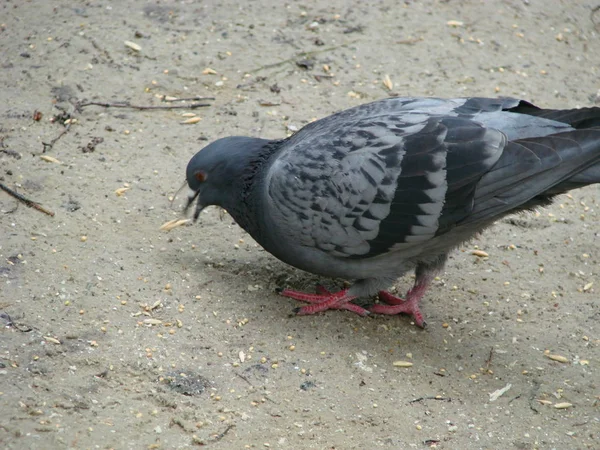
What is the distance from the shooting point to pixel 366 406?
4945 mm

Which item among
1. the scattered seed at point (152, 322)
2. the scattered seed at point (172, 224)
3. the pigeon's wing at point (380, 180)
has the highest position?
the pigeon's wing at point (380, 180)

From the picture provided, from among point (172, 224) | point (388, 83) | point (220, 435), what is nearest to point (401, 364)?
point (220, 435)

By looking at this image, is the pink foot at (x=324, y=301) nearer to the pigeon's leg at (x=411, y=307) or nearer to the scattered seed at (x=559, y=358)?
the pigeon's leg at (x=411, y=307)

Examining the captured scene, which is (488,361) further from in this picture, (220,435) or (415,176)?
(220,435)

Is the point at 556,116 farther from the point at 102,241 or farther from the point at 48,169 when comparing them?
the point at 48,169

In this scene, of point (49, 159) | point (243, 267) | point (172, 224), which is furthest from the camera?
point (49, 159)

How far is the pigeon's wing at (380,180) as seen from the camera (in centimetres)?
524

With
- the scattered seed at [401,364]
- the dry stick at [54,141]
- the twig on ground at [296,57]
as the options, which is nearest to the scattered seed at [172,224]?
the dry stick at [54,141]

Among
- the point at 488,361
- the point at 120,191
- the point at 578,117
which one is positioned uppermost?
the point at 578,117

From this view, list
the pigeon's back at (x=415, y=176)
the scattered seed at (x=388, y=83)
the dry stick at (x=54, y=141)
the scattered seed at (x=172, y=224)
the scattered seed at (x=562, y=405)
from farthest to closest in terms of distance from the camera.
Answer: the scattered seed at (x=388, y=83)
the dry stick at (x=54, y=141)
the scattered seed at (x=172, y=224)
the pigeon's back at (x=415, y=176)
the scattered seed at (x=562, y=405)

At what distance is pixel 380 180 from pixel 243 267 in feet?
4.40

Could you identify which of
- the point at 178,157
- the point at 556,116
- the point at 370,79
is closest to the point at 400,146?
the point at 556,116

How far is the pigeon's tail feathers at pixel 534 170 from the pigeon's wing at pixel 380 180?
7 cm

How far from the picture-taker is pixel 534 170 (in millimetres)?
5207
